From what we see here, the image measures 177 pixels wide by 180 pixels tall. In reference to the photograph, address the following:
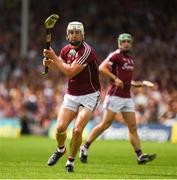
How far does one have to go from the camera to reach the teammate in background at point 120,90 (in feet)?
56.4

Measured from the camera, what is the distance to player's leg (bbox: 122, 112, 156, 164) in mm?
16625

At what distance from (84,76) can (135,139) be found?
3312 mm

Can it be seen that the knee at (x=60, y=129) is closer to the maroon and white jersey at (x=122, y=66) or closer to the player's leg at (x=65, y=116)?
the player's leg at (x=65, y=116)

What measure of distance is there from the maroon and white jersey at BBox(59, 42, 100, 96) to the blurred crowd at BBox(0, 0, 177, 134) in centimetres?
1312

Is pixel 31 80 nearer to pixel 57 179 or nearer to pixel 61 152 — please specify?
pixel 61 152

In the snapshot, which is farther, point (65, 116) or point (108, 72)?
point (108, 72)

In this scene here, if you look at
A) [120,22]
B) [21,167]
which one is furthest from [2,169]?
[120,22]

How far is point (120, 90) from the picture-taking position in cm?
1766

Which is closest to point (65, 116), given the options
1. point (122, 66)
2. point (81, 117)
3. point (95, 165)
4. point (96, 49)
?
point (81, 117)

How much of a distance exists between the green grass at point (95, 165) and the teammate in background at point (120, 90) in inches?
24.6

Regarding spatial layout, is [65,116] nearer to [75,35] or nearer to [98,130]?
[75,35]

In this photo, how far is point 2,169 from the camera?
1437cm

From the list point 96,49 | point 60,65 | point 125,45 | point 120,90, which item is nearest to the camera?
point 60,65

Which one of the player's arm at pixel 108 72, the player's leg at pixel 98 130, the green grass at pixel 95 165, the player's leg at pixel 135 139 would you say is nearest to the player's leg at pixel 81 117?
the green grass at pixel 95 165
